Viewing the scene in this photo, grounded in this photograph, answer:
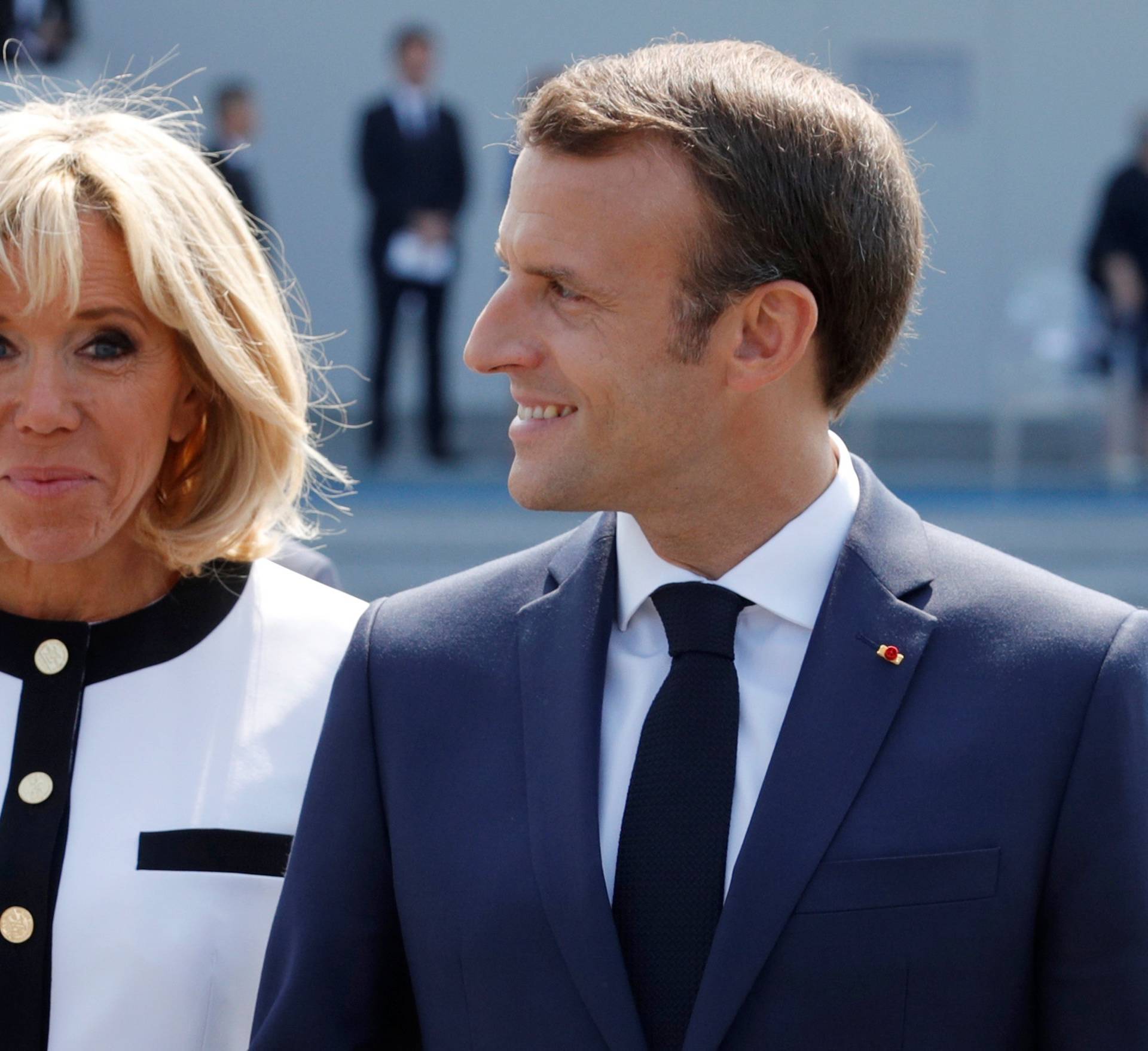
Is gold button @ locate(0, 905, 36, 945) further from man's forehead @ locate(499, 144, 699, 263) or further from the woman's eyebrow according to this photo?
man's forehead @ locate(499, 144, 699, 263)

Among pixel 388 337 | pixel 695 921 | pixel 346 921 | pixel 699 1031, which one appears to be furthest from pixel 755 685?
pixel 388 337

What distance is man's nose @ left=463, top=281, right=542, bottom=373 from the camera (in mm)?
1890

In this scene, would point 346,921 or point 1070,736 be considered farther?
point 346,921

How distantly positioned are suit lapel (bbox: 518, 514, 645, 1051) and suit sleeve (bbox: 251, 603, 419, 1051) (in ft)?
0.66

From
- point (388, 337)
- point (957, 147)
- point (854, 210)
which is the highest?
point (854, 210)

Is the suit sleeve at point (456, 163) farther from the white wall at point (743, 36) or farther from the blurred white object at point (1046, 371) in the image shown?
the blurred white object at point (1046, 371)

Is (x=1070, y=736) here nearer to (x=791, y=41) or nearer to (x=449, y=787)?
(x=449, y=787)

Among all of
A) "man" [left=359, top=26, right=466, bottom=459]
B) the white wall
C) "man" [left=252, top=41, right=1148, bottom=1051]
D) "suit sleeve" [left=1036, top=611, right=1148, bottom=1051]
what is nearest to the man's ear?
"man" [left=252, top=41, right=1148, bottom=1051]

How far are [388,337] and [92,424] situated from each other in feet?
23.2

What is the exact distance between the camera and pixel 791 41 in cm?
1268

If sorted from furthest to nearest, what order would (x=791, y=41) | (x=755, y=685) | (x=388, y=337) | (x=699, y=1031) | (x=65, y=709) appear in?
1. (x=791, y=41)
2. (x=388, y=337)
3. (x=65, y=709)
4. (x=755, y=685)
5. (x=699, y=1031)

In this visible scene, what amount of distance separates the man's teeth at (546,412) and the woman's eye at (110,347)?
645 millimetres

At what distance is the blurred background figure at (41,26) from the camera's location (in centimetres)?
820

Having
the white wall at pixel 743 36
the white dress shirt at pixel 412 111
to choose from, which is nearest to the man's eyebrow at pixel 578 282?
the white dress shirt at pixel 412 111
